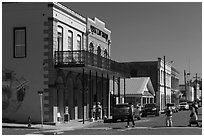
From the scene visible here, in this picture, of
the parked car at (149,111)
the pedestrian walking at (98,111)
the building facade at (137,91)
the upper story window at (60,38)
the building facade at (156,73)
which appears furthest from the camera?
the building facade at (156,73)

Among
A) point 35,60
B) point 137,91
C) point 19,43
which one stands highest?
point 19,43

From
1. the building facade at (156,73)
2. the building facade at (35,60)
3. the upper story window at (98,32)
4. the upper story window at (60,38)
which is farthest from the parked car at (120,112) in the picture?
the building facade at (156,73)

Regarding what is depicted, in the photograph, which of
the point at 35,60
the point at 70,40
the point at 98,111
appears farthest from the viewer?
the point at 98,111

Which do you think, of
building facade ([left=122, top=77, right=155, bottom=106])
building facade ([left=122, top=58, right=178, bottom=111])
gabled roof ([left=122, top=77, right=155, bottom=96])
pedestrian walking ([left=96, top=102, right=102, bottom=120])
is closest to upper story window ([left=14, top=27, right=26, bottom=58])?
pedestrian walking ([left=96, top=102, right=102, bottom=120])

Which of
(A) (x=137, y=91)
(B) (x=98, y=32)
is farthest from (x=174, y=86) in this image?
(B) (x=98, y=32)

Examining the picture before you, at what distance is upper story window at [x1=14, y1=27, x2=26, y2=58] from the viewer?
100ft

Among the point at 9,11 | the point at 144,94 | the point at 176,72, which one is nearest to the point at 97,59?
the point at 9,11

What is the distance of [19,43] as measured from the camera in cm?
3064

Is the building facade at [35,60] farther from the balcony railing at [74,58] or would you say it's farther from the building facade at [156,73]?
the building facade at [156,73]

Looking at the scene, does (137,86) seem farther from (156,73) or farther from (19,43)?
(19,43)

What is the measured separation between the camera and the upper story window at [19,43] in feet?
100

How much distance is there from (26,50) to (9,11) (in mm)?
2848

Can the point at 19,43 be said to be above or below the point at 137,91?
above

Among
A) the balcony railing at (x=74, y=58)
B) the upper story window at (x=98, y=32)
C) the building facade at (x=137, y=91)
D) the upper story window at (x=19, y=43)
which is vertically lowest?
the building facade at (x=137, y=91)
